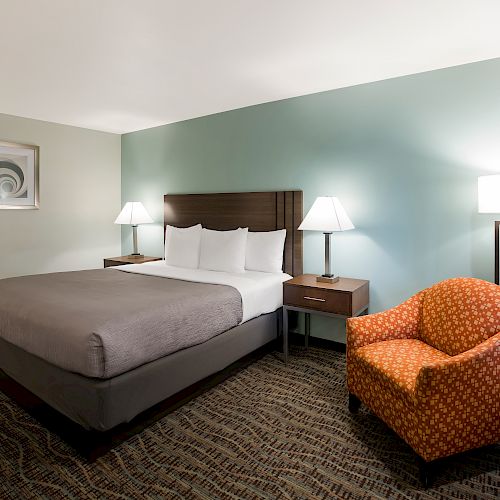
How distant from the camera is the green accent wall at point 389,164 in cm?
283

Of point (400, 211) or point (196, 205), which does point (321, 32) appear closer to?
point (400, 211)

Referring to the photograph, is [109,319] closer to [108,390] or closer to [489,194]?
[108,390]

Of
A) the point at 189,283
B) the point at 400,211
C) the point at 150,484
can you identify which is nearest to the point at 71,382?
the point at 150,484

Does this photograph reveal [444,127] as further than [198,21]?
Yes

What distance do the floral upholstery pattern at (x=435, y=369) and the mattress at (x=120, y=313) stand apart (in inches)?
37.5

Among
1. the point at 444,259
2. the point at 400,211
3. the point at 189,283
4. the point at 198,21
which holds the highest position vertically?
the point at 198,21

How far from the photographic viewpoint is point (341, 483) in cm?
177

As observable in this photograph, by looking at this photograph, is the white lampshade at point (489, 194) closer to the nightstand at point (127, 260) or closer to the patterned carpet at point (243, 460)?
the patterned carpet at point (243, 460)

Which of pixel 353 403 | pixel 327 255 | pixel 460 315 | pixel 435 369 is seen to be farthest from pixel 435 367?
pixel 327 255

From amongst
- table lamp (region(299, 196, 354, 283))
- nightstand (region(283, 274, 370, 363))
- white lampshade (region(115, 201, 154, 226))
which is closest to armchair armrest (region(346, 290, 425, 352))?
nightstand (region(283, 274, 370, 363))

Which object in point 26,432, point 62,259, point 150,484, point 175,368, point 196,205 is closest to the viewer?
point 150,484

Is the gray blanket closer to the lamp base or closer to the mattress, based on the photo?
the mattress

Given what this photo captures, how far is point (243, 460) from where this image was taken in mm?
1936

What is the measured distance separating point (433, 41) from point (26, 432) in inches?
135
